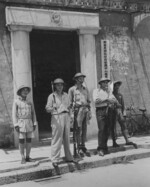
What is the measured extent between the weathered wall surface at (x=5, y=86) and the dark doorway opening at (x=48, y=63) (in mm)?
2642

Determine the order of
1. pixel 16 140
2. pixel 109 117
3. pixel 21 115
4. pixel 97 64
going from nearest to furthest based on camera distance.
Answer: pixel 21 115, pixel 109 117, pixel 16 140, pixel 97 64

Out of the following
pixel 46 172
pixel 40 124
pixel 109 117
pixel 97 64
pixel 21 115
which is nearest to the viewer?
pixel 46 172

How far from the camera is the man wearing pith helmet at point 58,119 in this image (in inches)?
293

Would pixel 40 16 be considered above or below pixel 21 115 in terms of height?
above

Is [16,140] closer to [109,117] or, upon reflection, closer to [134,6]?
[109,117]

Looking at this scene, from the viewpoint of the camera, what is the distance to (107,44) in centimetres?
1190

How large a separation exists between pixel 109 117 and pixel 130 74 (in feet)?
12.8

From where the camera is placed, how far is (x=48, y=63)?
1344 cm

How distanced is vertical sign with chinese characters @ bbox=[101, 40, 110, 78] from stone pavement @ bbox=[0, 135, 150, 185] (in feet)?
9.20

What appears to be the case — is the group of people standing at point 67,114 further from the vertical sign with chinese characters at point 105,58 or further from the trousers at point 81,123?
the vertical sign with chinese characters at point 105,58

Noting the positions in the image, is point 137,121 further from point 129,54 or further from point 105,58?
point 105,58

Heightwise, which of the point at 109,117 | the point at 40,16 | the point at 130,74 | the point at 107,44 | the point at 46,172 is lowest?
the point at 46,172

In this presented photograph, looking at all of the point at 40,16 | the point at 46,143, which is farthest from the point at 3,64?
the point at 46,143

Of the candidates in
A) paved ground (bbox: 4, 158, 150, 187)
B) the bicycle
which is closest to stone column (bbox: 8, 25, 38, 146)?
paved ground (bbox: 4, 158, 150, 187)
